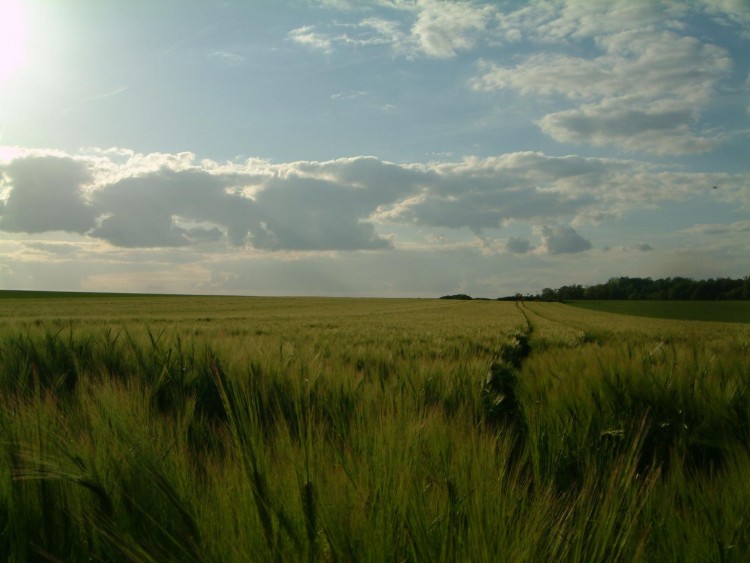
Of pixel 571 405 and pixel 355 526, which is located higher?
pixel 355 526

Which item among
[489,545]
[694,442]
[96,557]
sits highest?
[489,545]

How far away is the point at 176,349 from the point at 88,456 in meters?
2.70

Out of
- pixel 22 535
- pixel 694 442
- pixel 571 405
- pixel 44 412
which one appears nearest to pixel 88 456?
pixel 22 535

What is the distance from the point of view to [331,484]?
1412mm

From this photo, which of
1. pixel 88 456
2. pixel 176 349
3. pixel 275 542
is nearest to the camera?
pixel 275 542

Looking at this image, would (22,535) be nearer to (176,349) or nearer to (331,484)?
(331,484)

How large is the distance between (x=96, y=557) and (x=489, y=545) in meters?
1.05

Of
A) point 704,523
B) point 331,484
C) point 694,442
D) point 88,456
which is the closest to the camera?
point 331,484

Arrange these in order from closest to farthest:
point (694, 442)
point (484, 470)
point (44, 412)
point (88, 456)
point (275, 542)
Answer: point (275, 542) < point (484, 470) < point (88, 456) < point (44, 412) < point (694, 442)

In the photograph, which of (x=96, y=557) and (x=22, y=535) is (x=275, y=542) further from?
(x=22, y=535)

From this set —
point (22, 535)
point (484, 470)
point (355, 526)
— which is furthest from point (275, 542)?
point (22, 535)

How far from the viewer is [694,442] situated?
3.43m

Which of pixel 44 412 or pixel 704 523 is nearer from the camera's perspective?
pixel 704 523

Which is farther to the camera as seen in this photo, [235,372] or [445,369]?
[445,369]
